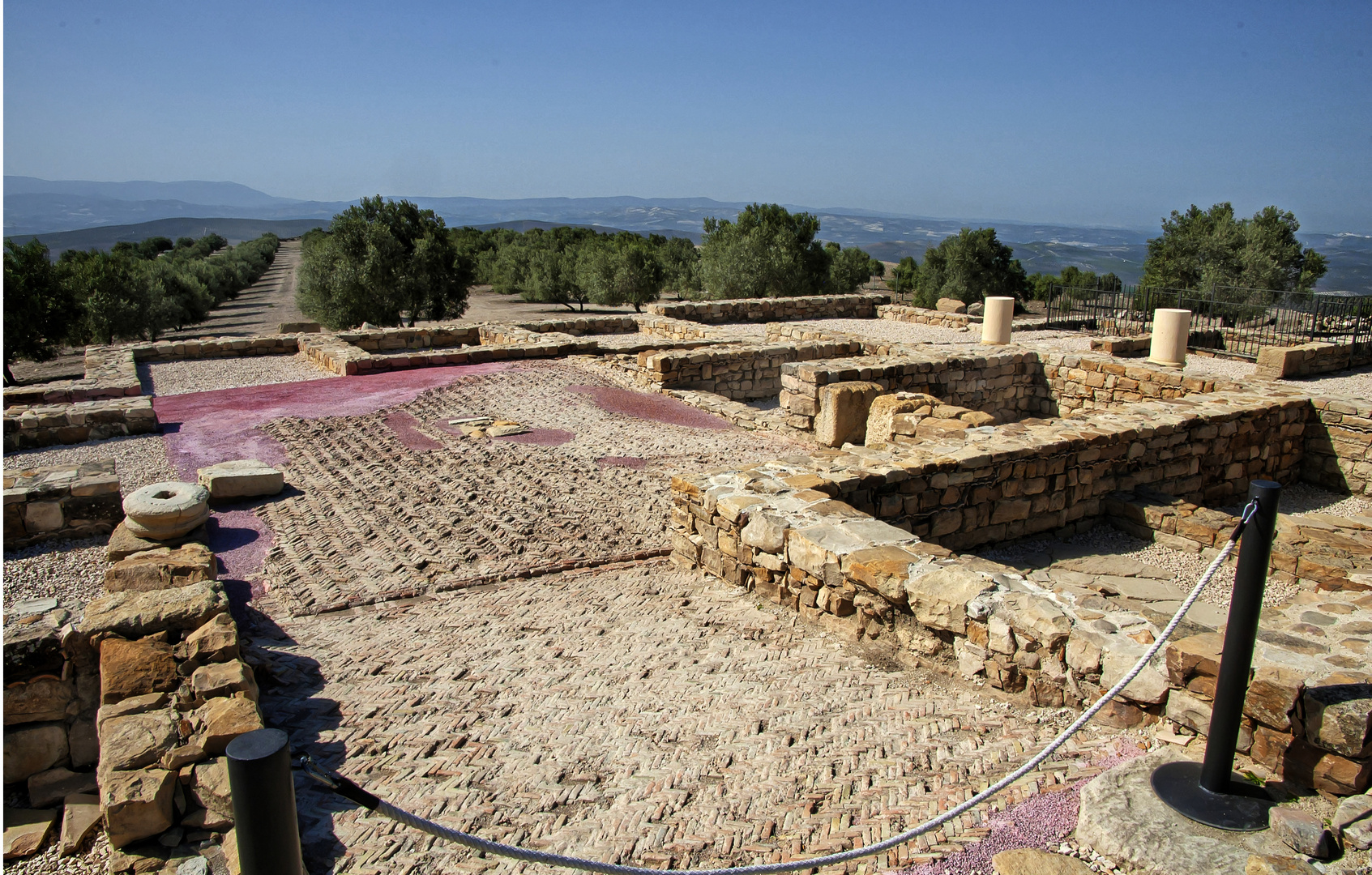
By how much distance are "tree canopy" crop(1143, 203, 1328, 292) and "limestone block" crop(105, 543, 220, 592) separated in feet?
104

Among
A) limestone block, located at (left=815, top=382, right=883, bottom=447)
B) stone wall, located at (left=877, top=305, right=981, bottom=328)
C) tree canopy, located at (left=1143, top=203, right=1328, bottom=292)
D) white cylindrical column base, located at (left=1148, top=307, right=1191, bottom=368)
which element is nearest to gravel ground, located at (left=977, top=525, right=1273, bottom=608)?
limestone block, located at (left=815, top=382, right=883, bottom=447)

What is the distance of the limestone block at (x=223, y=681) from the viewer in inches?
152

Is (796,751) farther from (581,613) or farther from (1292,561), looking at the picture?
(1292,561)

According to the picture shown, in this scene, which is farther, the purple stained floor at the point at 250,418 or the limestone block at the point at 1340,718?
the purple stained floor at the point at 250,418

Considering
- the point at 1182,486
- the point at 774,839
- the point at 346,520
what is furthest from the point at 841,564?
the point at 1182,486

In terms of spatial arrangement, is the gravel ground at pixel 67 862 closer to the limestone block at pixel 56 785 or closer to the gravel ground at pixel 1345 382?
the limestone block at pixel 56 785

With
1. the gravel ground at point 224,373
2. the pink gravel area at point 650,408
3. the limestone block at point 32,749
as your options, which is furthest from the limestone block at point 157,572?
the gravel ground at point 224,373

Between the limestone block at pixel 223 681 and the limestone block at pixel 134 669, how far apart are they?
5.9 inches

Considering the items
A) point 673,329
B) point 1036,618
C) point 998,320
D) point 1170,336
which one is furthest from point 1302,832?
point 673,329

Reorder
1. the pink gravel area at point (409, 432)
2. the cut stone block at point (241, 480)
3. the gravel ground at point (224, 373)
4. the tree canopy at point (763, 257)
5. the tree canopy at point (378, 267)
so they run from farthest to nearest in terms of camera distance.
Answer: the tree canopy at point (763, 257), the tree canopy at point (378, 267), the gravel ground at point (224, 373), the pink gravel area at point (409, 432), the cut stone block at point (241, 480)

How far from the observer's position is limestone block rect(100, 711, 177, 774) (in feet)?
11.0

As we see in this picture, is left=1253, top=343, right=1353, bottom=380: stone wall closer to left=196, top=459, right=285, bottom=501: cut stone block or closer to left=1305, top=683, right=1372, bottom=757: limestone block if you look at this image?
left=1305, top=683, right=1372, bottom=757: limestone block

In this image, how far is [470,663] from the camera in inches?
189

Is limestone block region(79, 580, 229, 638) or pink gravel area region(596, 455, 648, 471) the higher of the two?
limestone block region(79, 580, 229, 638)
